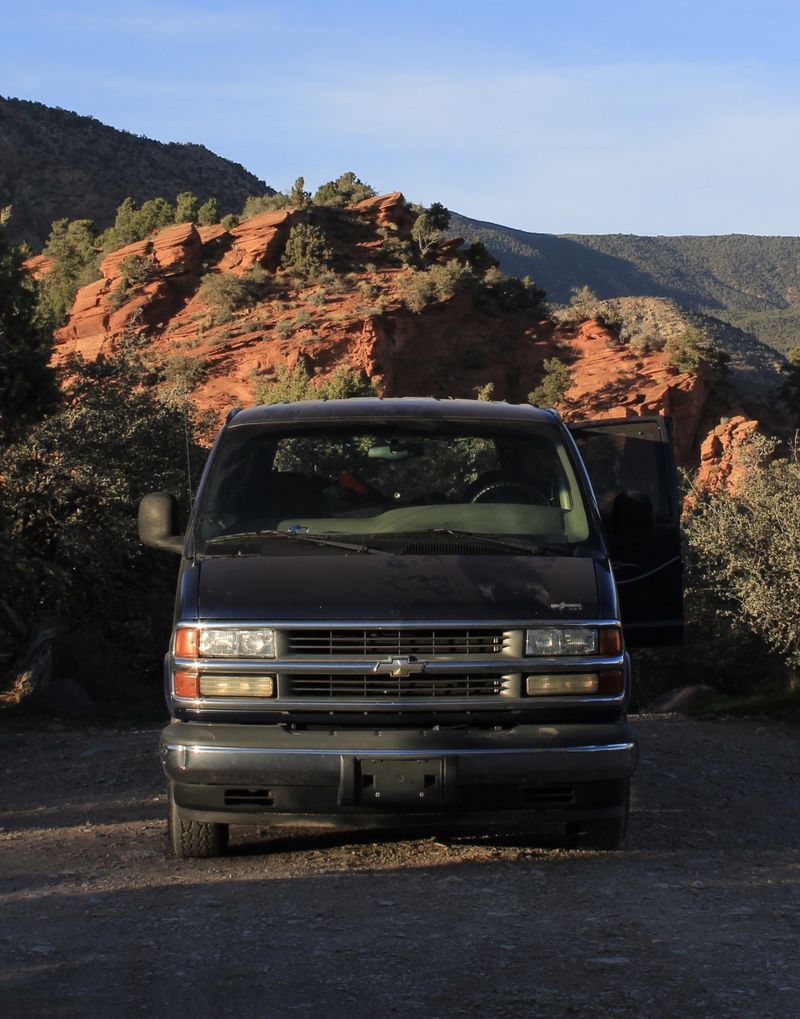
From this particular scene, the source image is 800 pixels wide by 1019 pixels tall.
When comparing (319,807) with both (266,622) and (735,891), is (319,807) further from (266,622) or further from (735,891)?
(735,891)

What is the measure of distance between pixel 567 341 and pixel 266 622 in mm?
44469

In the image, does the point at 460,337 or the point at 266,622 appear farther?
the point at 460,337

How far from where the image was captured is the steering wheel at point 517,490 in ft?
22.0

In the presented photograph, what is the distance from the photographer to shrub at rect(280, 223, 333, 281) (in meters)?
48.1

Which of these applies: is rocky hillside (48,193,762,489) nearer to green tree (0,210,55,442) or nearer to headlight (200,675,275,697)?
green tree (0,210,55,442)

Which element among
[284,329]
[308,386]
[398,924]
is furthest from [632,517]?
[284,329]

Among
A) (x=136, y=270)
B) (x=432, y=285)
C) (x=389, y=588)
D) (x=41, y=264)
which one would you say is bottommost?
(x=389, y=588)

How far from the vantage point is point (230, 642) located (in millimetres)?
5711

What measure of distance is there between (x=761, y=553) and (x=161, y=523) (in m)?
9.77

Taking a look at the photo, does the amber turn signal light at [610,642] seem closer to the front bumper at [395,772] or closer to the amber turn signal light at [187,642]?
the front bumper at [395,772]

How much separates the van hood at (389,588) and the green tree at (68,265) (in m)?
44.7

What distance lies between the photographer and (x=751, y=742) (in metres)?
12.1

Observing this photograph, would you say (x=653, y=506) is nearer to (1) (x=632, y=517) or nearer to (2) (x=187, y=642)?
(1) (x=632, y=517)

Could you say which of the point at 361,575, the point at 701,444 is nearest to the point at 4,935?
the point at 361,575
